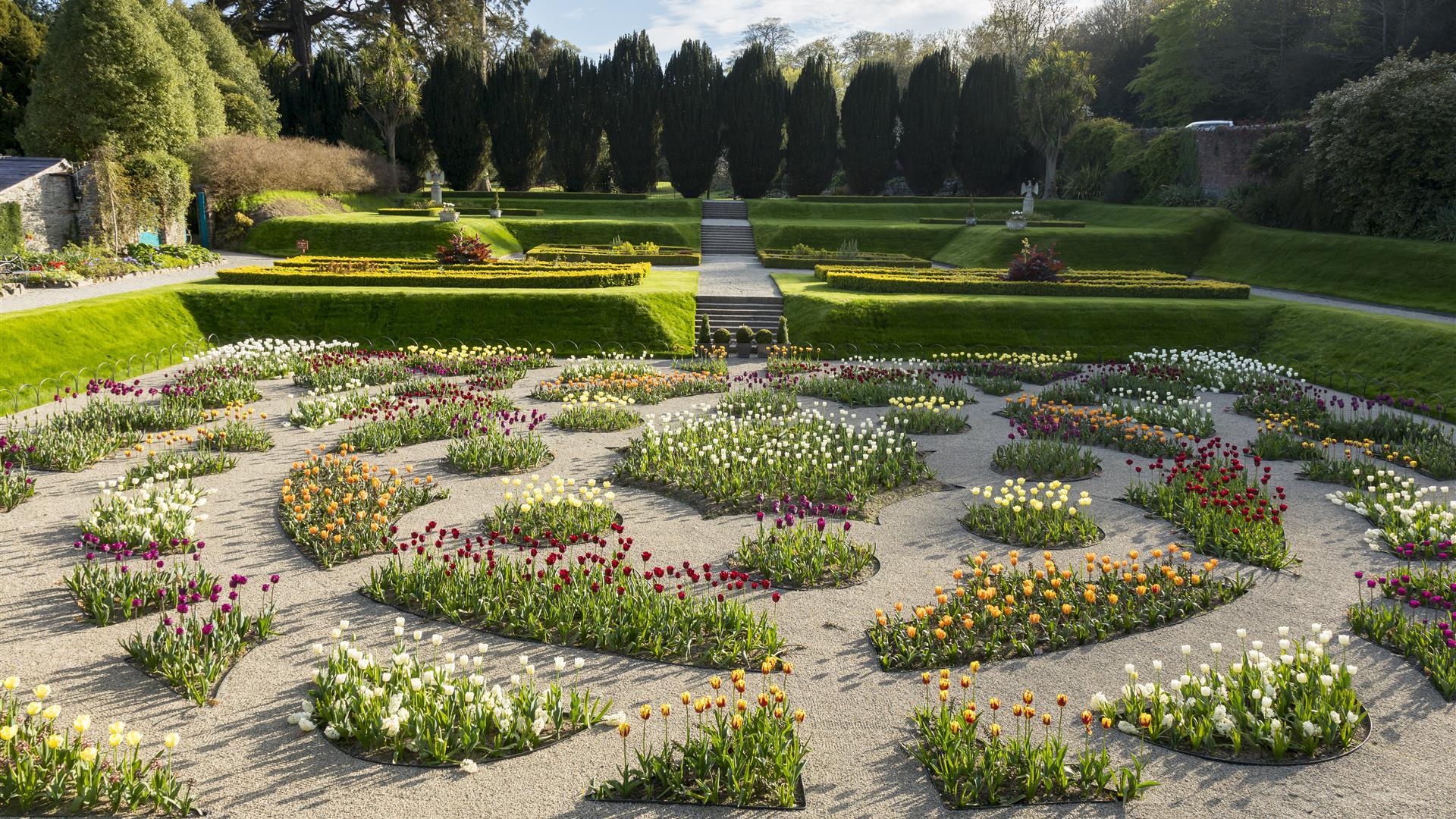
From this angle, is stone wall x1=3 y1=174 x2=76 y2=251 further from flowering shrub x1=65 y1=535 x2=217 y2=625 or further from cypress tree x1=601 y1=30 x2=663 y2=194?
cypress tree x1=601 y1=30 x2=663 y2=194

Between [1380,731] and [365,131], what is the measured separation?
55.1m

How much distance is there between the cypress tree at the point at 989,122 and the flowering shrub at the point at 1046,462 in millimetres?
45668

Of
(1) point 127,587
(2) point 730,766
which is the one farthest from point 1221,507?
(1) point 127,587

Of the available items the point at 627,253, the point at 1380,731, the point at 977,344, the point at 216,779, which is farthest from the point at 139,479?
the point at 627,253

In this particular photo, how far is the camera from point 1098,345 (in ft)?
72.6

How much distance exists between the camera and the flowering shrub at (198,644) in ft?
22.4

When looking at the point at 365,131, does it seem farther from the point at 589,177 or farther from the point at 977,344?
the point at 977,344

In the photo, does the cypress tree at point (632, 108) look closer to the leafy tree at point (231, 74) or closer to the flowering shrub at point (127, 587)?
the leafy tree at point (231, 74)

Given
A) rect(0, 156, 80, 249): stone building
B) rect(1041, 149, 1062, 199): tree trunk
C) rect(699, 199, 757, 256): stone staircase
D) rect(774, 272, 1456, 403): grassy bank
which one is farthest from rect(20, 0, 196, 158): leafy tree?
rect(1041, 149, 1062, 199): tree trunk

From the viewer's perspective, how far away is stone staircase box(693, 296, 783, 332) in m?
24.0

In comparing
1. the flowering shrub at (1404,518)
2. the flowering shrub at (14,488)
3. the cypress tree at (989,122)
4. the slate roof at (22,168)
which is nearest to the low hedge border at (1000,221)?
the cypress tree at (989,122)

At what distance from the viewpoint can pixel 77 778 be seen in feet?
18.2

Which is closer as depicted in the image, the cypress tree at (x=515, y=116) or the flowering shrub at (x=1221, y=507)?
the flowering shrub at (x=1221, y=507)

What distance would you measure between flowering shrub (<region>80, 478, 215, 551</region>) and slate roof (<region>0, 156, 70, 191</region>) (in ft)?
82.8
